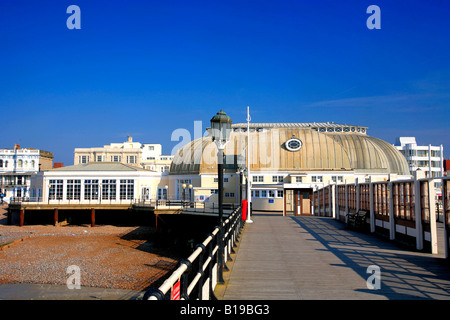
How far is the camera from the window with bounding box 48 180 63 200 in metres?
45.7

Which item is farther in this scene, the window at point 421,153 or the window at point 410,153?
the window at point 421,153

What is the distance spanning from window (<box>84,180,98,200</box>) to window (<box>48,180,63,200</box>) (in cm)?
306

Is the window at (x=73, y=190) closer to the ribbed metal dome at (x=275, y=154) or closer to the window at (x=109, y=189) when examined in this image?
the window at (x=109, y=189)

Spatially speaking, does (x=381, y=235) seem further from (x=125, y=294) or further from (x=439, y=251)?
(x=125, y=294)

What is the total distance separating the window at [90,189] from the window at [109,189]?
37.5 inches

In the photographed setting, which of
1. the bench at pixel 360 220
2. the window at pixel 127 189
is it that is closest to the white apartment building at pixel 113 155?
the window at pixel 127 189

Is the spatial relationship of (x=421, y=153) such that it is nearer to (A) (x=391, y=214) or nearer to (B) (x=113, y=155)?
(B) (x=113, y=155)

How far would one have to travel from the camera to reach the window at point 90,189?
A: 45.7 meters

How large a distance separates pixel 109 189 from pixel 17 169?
38.6 m

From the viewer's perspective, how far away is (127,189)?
46.6 m

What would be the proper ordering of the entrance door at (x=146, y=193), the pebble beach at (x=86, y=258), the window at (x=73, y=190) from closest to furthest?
1. the pebble beach at (x=86, y=258)
2. the window at (x=73, y=190)
3. the entrance door at (x=146, y=193)

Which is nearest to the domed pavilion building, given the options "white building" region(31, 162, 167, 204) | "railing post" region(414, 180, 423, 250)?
"white building" region(31, 162, 167, 204)
